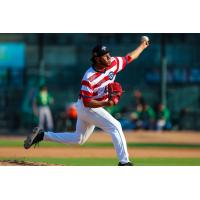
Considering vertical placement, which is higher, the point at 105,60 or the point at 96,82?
the point at 105,60

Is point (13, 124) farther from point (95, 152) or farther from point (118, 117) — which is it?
point (95, 152)

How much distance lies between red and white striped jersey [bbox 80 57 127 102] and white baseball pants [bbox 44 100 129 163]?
26cm

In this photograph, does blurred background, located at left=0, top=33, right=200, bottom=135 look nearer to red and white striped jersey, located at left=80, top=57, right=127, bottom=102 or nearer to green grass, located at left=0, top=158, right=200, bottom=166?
green grass, located at left=0, top=158, right=200, bottom=166

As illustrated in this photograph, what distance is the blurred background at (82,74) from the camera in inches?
1093

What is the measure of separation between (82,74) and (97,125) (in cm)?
1667

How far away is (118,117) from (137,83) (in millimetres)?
2232

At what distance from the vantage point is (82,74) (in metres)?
28.0

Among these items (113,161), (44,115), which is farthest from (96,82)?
(44,115)

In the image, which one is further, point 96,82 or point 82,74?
point 82,74

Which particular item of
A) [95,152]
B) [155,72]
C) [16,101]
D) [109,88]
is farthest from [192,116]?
[109,88]

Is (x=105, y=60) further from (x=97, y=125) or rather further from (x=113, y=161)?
(x=113, y=161)

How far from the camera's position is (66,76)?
91.7 feet

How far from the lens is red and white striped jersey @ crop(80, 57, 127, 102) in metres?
Result: 11.1

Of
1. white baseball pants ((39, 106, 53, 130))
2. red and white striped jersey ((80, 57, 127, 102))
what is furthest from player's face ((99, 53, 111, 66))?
white baseball pants ((39, 106, 53, 130))
